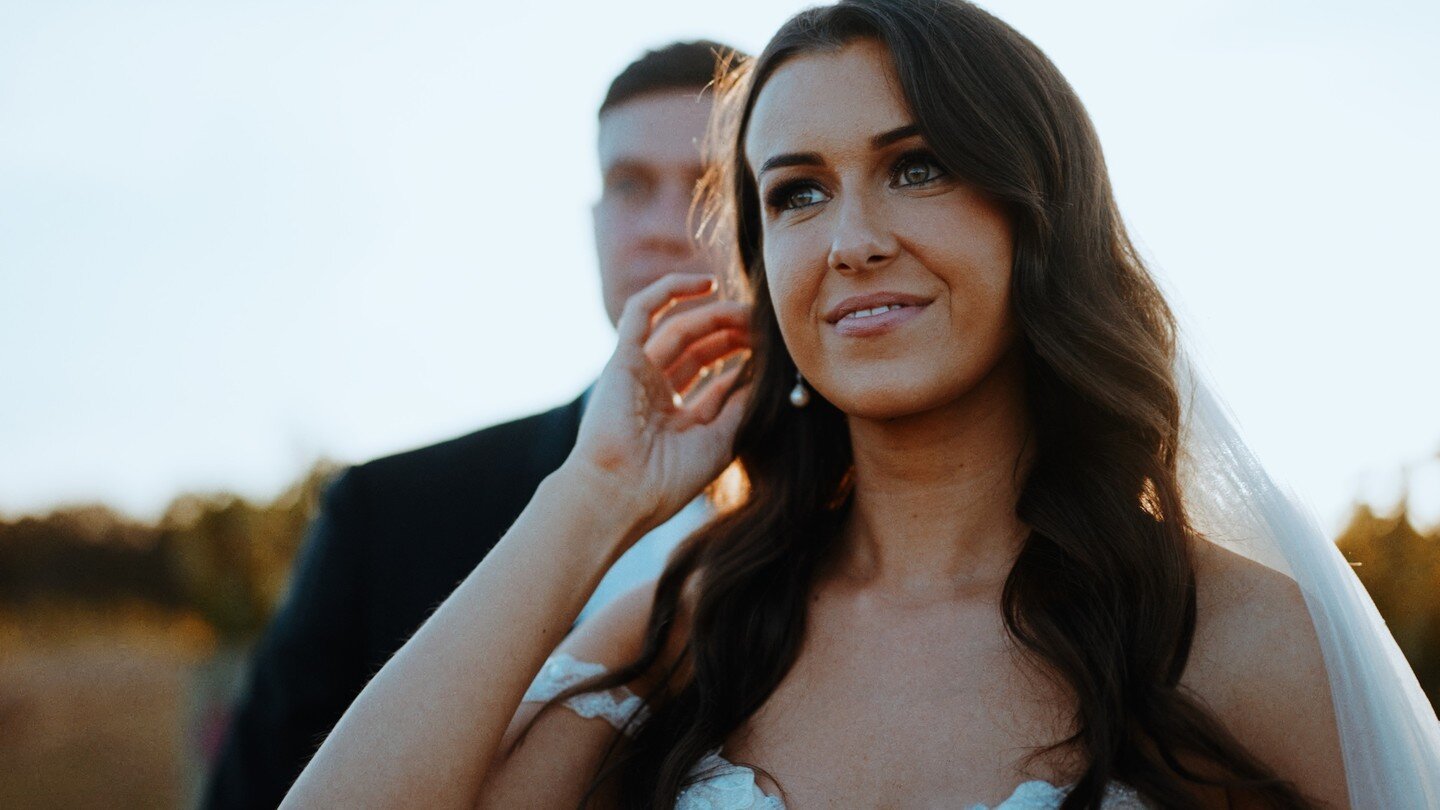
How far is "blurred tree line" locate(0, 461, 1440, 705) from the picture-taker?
427cm

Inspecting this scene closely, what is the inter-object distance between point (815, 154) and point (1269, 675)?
1.23 meters

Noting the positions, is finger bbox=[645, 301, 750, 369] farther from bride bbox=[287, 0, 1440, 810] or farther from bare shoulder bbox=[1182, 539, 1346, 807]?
bare shoulder bbox=[1182, 539, 1346, 807]

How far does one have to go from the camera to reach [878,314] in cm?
253

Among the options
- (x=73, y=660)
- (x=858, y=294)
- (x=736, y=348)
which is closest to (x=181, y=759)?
(x=73, y=660)

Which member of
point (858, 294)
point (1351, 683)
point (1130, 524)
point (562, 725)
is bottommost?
point (562, 725)

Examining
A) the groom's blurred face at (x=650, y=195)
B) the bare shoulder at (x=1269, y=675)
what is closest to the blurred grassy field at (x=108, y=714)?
the groom's blurred face at (x=650, y=195)

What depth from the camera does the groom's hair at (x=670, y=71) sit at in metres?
4.37

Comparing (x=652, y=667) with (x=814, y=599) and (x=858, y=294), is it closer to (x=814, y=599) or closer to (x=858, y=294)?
(x=814, y=599)

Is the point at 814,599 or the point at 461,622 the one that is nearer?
the point at 461,622

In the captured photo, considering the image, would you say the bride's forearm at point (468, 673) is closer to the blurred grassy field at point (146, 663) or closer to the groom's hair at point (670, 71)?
Answer: the groom's hair at point (670, 71)

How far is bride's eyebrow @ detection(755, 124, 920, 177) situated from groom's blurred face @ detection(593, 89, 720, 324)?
1469 millimetres

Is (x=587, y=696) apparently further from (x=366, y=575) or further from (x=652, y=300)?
(x=366, y=575)

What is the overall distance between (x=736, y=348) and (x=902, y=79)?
1.10 m

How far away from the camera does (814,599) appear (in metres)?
2.89
